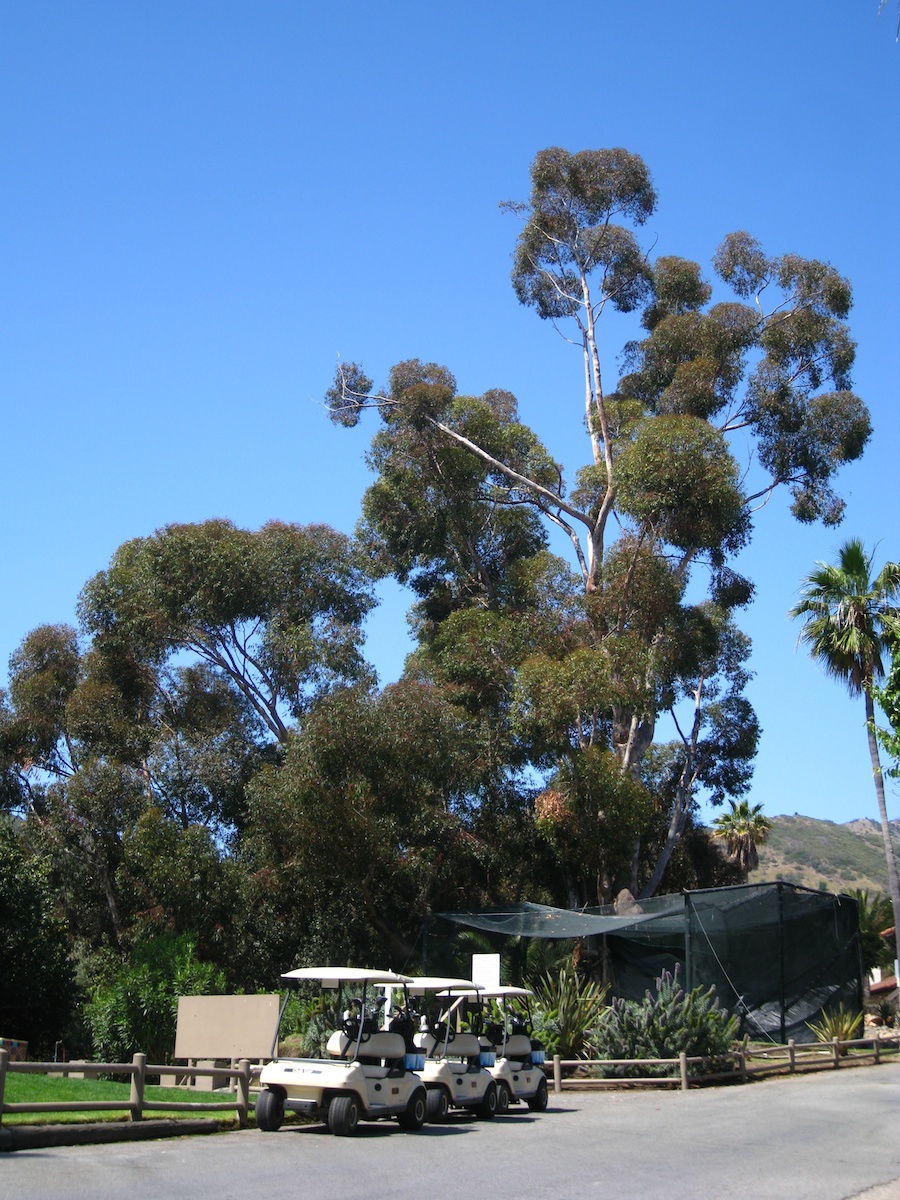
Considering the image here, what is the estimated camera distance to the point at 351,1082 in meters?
12.8

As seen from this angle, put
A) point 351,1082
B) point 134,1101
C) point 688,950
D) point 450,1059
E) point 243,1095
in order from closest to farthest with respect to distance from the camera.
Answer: point 134,1101
point 351,1082
point 243,1095
point 450,1059
point 688,950

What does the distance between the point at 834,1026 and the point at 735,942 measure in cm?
424

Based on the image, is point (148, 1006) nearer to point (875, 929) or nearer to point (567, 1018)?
point (567, 1018)

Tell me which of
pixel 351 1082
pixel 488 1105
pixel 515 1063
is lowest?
pixel 488 1105

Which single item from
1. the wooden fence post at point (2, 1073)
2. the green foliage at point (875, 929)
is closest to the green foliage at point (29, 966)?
the wooden fence post at point (2, 1073)

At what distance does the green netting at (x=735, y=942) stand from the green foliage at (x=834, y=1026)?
15cm

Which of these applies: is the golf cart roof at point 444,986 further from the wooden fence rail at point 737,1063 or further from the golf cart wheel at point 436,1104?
the wooden fence rail at point 737,1063

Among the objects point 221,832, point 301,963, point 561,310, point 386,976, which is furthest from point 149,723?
point 386,976

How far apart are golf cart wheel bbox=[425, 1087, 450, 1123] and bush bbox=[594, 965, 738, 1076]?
18.4ft

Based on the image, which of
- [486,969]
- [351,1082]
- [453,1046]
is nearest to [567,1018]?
[486,969]

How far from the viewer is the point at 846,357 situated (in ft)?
105

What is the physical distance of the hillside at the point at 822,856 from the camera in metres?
112

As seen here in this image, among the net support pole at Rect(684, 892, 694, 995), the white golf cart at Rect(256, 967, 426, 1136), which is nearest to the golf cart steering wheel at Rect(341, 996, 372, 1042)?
the white golf cart at Rect(256, 967, 426, 1136)

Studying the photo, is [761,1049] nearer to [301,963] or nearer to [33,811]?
[301,963]
